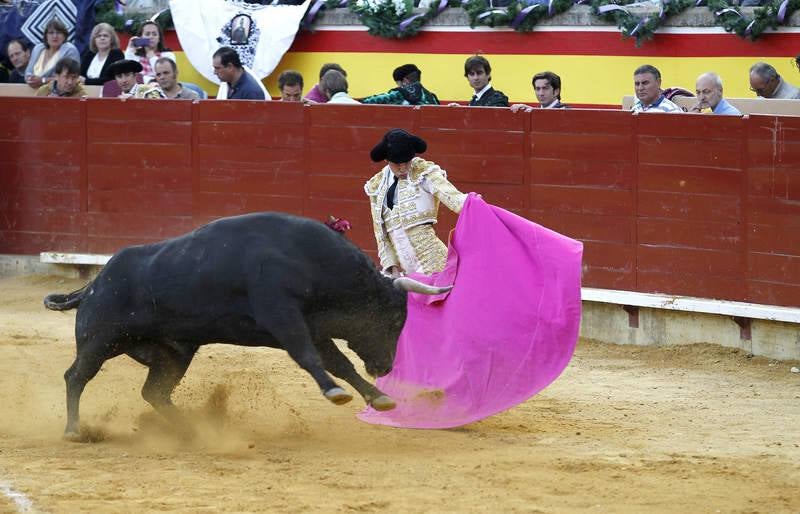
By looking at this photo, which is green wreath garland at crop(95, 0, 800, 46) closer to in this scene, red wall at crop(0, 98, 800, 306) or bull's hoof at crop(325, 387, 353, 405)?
red wall at crop(0, 98, 800, 306)

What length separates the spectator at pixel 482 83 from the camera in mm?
8594

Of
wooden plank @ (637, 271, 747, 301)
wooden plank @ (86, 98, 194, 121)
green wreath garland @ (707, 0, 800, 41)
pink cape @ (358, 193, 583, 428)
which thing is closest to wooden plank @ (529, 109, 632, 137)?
wooden plank @ (637, 271, 747, 301)

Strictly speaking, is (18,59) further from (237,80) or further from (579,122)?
(579,122)

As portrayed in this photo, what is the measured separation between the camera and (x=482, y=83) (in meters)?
8.75

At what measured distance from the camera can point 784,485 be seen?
497 cm

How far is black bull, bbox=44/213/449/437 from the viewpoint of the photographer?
5.54m

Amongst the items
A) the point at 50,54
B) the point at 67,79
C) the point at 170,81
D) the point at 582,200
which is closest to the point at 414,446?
the point at 582,200

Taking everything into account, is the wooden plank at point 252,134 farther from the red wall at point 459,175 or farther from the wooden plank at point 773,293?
the wooden plank at point 773,293

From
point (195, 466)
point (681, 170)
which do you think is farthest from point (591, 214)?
point (195, 466)

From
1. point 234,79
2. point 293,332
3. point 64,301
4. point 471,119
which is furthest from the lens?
point 234,79

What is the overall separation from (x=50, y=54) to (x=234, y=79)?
2319 mm

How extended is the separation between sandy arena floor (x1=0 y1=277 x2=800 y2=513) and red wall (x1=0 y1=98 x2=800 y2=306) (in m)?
0.58

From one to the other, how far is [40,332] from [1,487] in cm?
383

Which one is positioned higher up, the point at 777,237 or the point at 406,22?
the point at 406,22
